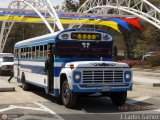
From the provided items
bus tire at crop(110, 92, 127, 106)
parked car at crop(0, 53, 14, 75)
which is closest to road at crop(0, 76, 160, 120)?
bus tire at crop(110, 92, 127, 106)

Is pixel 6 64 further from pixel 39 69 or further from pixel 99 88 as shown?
pixel 99 88

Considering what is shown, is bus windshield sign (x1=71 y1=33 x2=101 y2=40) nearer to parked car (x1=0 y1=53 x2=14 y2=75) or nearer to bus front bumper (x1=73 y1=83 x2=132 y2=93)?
bus front bumper (x1=73 y1=83 x2=132 y2=93)

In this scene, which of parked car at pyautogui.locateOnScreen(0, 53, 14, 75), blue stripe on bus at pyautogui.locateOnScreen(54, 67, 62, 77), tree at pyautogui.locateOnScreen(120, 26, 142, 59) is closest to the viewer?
blue stripe on bus at pyautogui.locateOnScreen(54, 67, 62, 77)

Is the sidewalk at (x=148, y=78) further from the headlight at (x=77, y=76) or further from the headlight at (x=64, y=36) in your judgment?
the headlight at (x=77, y=76)

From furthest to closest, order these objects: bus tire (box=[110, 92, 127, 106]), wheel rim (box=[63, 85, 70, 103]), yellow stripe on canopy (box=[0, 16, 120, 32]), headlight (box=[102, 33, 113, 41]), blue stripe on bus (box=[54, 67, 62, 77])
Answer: yellow stripe on canopy (box=[0, 16, 120, 32]) → headlight (box=[102, 33, 113, 41]) → blue stripe on bus (box=[54, 67, 62, 77]) → bus tire (box=[110, 92, 127, 106]) → wheel rim (box=[63, 85, 70, 103])

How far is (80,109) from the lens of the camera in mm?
13570

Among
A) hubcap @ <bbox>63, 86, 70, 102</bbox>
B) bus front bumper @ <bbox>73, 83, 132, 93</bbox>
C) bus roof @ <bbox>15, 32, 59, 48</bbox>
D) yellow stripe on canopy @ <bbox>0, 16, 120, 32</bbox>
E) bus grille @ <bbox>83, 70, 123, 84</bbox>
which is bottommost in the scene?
hubcap @ <bbox>63, 86, 70, 102</bbox>

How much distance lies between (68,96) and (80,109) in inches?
23.1

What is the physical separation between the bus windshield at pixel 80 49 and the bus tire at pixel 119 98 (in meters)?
1.53

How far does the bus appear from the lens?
43.3 ft

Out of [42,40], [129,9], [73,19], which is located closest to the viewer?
[42,40]

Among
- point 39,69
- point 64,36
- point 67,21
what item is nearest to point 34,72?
point 39,69

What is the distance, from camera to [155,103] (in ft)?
49.2

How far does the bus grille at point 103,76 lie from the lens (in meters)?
13.2
